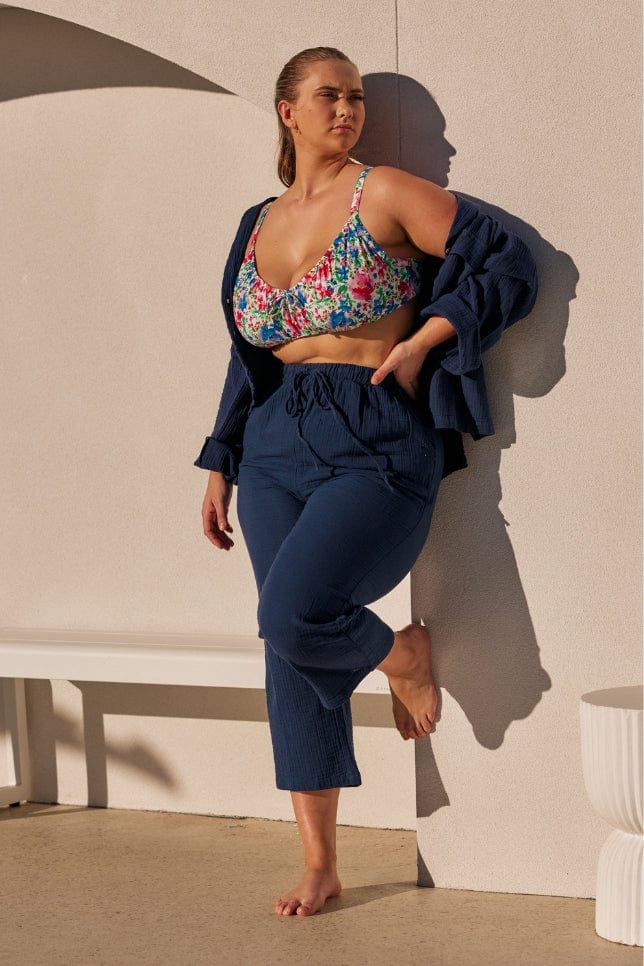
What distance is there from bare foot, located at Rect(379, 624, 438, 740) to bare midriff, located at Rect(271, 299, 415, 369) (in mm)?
693

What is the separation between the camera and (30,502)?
464 cm

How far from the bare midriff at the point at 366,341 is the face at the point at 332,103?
17.4 inches

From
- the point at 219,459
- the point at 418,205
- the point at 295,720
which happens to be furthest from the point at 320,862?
the point at 418,205

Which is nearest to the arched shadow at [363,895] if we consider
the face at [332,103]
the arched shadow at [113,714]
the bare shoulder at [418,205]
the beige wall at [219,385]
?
the beige wall at [219,385]

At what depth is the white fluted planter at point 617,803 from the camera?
303cm

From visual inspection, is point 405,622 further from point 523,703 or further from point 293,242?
point 293,242

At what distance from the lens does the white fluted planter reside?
119 inches

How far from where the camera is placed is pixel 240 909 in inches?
136

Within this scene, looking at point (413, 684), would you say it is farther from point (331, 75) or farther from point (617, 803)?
point (331, 75)

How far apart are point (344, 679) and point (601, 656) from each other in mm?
646

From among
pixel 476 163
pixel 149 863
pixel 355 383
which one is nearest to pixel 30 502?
pixel 149 863

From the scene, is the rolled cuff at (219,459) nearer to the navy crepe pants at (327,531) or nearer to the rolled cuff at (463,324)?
the navy crepe pants at (327,531)

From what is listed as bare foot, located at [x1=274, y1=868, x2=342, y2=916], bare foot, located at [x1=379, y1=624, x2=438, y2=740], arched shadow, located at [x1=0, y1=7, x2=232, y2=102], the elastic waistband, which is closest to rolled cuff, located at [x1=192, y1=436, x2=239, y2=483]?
the elastic waistband

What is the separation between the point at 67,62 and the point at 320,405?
177 centimetres
